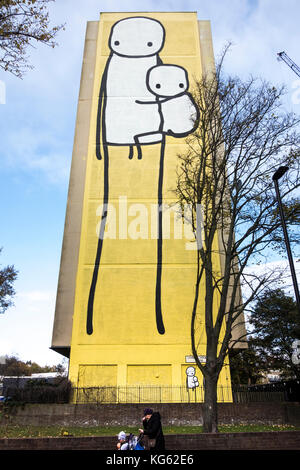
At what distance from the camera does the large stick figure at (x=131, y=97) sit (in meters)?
26.2

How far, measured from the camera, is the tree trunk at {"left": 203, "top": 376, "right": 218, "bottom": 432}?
11.1 m

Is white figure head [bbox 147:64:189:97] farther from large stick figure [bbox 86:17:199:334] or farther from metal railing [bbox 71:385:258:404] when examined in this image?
metal railing [bbox 71:385:258:404]

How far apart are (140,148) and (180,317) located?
41.3 ft

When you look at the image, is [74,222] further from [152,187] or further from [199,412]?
[199,412]

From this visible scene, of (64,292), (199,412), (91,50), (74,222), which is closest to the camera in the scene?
(199,412)

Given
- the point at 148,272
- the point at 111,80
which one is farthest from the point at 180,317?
the point at 111,80

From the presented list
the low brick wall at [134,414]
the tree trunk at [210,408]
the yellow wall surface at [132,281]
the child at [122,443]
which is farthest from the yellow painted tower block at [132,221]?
the child at [122,443]

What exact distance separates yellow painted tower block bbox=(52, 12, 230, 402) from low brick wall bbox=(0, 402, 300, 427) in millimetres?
2984

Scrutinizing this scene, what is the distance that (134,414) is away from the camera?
16094 mm

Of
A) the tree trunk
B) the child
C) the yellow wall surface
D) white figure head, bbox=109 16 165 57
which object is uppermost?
white figure head, bbox=109 16 165 57

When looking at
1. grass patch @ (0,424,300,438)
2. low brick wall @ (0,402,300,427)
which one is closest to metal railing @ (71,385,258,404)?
low brick wall @ (0,402,300,427)

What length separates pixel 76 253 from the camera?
23.2 m

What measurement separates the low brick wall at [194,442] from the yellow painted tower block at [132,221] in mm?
10310

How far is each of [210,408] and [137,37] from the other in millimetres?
29942
